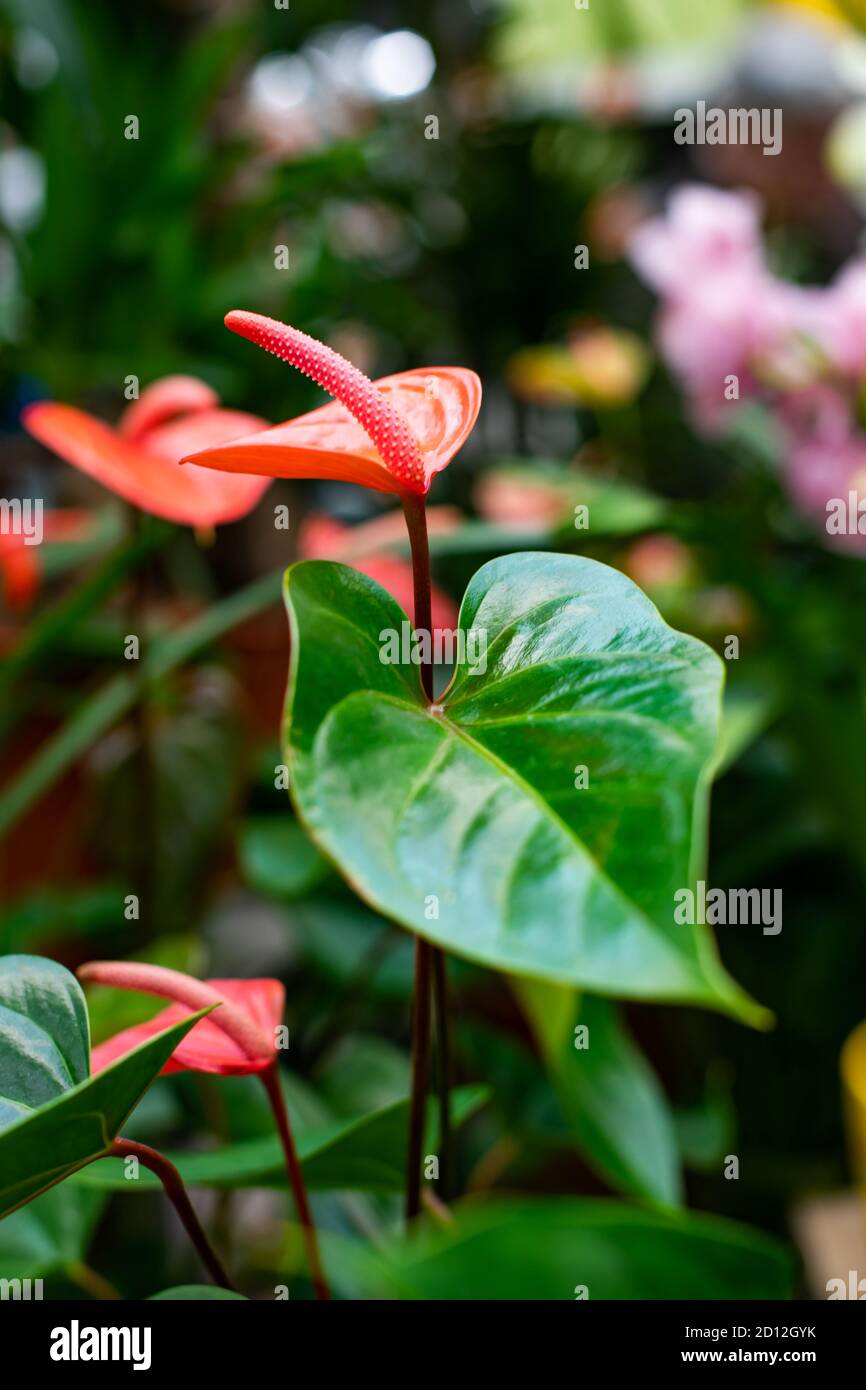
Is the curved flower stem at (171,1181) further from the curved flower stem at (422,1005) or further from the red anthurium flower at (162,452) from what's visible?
the red anthurium flower at (162,452)

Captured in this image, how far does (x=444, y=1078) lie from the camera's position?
267 mm

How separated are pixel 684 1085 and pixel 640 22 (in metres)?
1.19

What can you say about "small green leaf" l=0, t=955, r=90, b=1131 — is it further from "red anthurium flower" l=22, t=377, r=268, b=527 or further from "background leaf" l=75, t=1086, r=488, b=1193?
"red anthurium flower" l=22, t=377, r=268, b=527

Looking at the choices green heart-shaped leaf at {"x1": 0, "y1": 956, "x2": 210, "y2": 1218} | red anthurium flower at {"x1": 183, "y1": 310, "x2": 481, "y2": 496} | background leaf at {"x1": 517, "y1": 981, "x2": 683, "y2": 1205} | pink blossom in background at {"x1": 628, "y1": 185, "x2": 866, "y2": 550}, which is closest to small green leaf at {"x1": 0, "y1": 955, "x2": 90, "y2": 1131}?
green heart-shaped leaf at {"x1": 0, "y1": 956, "x2": 210, "y2": 1218}

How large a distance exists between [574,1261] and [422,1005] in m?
0.06

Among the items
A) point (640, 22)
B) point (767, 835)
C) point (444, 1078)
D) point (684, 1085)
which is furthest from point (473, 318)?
point (444, 1078)

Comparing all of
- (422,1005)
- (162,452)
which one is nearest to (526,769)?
(422,1005)

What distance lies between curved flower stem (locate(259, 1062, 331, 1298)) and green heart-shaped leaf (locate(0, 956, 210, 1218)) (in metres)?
0.04

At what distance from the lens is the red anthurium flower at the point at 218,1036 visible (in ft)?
0.80

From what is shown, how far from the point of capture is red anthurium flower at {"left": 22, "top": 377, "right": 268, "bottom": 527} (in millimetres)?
366

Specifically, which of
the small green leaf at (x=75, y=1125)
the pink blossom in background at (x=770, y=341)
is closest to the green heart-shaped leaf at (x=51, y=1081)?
the small green leaf at (x=75, y=1125)

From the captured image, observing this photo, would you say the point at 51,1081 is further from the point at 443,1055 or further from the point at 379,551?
the point at 379,551

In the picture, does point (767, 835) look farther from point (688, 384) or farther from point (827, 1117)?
point (688, 384)

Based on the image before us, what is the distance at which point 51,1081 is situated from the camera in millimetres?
229
